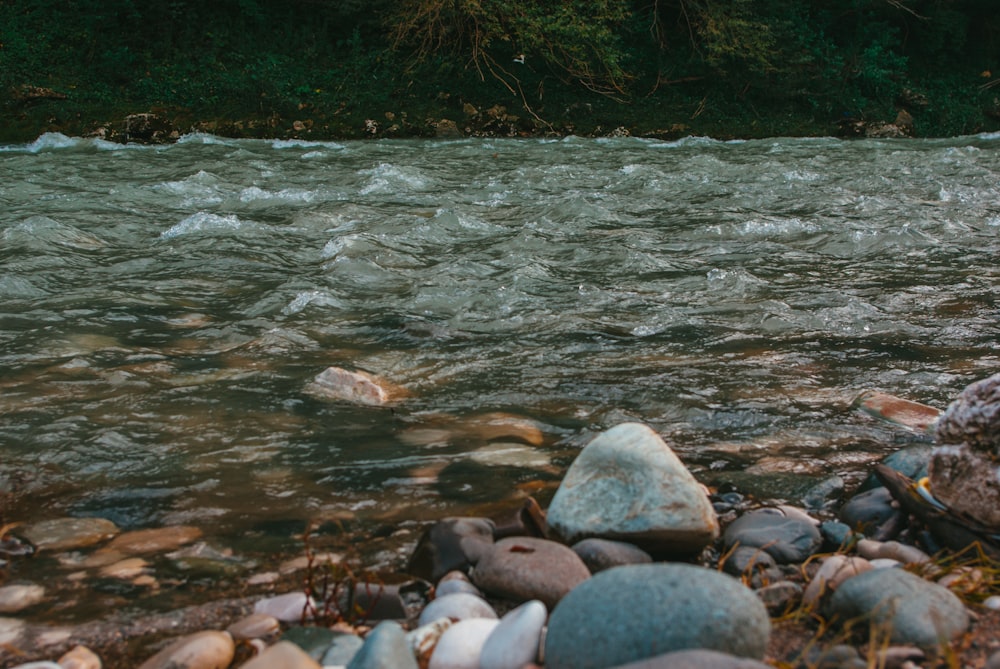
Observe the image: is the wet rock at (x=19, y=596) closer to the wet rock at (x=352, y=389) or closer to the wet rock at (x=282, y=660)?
the wet rock at (x=282, y=660)

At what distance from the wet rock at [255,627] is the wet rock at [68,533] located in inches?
25.3

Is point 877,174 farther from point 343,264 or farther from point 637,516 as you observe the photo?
point 637,516

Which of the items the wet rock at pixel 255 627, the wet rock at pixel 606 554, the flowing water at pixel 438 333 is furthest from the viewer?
the flowing water at pixel 438 333

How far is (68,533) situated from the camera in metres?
2.44

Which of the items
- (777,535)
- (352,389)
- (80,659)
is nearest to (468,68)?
(352,389)

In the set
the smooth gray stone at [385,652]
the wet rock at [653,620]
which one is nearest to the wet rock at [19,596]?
the smooth gray stone at [385,652]

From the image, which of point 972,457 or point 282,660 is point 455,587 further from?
point 972,457

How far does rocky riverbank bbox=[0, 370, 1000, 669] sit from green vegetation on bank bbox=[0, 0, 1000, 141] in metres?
12.0

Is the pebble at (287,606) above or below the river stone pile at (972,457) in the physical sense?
below

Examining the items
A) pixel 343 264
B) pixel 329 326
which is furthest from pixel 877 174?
pixel 329 326

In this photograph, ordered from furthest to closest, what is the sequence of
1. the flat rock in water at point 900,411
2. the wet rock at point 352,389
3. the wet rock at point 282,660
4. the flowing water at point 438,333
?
the wet rock at point 352,389 → the flat rock in water at point 900,411 → the flowing water at point 438,333 → the wet rock at point 282,660

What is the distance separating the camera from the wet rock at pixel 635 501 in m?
2.29

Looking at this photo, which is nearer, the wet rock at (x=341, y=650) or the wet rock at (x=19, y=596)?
the wet rock at (x=341, y=650)

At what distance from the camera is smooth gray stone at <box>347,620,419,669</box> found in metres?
1.69
